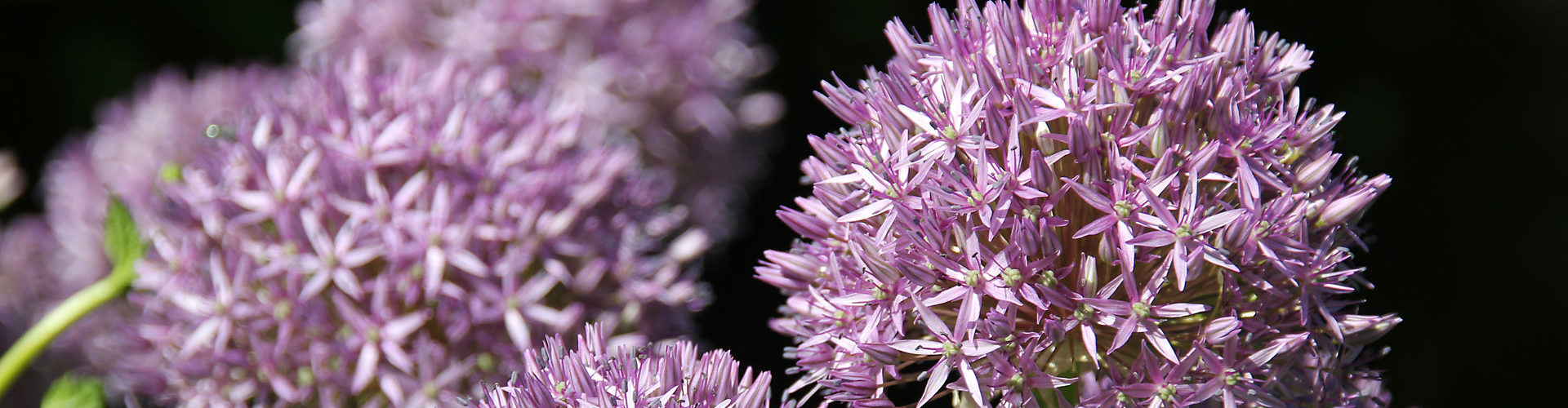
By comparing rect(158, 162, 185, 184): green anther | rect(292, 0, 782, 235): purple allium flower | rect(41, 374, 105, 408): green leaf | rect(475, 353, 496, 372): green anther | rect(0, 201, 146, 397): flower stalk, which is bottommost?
rect(41, 374, 105, 408): green leaf

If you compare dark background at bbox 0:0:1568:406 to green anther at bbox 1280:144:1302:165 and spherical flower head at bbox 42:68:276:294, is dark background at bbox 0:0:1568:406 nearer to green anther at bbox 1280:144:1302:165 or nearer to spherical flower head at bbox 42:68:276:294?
spherical flower head at bbox 42:68:276:294

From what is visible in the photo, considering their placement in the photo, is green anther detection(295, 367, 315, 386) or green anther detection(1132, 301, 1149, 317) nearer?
green anther detection(1132, 301, 1149, 317)

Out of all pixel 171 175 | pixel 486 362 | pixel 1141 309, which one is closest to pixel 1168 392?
pixel 1141 309

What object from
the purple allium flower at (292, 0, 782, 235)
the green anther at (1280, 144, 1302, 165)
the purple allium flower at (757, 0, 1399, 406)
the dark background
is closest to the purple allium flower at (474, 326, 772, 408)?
the purple allium flower at (757, 0, 1399, 406)

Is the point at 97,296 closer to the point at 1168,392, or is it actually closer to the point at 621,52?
the point at 621,52

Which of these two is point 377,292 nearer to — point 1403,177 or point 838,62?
point 838,62

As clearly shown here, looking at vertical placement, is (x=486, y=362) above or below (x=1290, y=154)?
below
